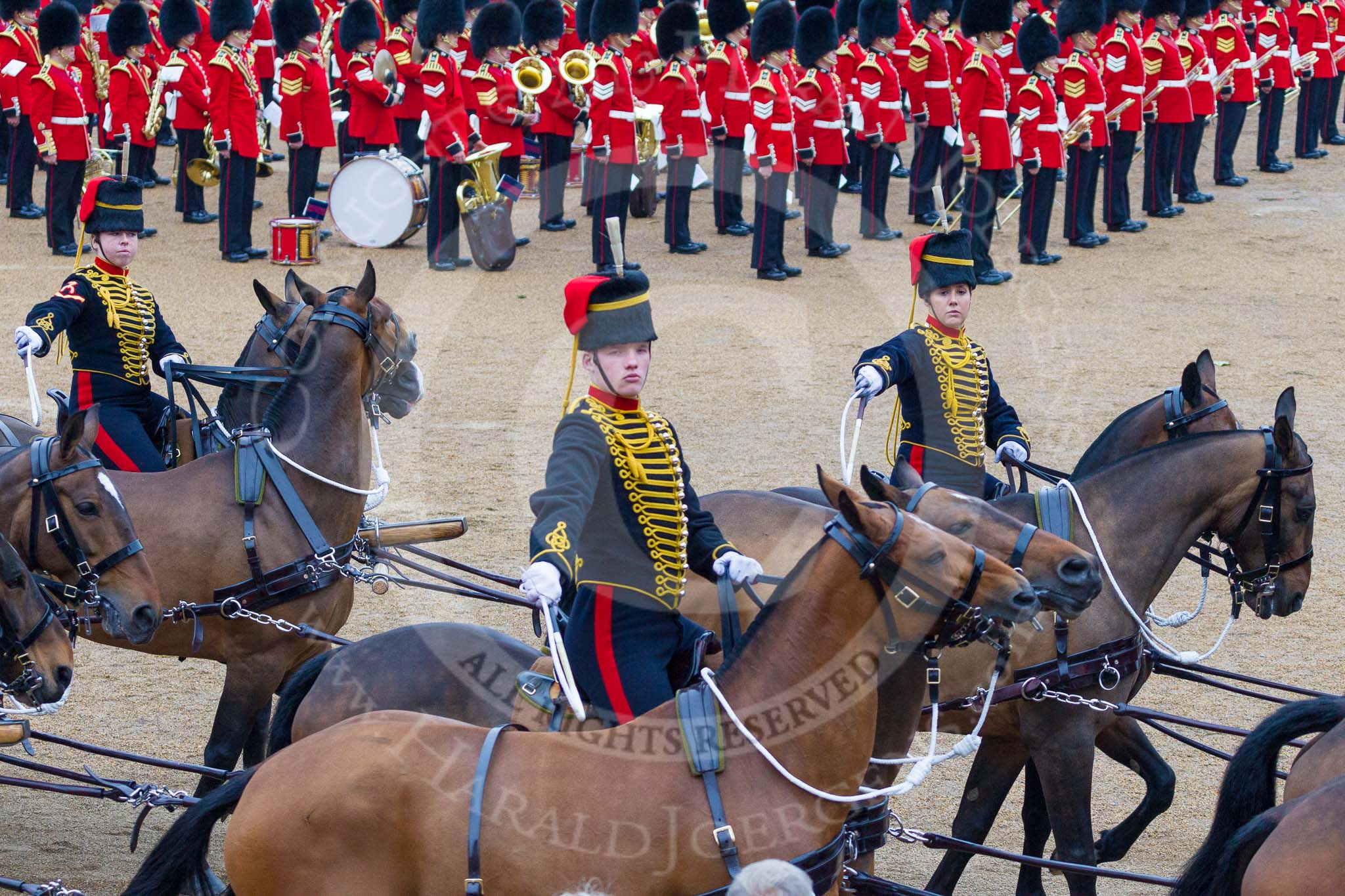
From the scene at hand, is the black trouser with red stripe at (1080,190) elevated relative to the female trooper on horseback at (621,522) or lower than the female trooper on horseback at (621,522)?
lower

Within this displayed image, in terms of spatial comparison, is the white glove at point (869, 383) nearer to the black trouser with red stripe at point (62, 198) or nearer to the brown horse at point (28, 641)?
the brown horse at point (28, 641)

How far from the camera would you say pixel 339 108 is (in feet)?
54.7

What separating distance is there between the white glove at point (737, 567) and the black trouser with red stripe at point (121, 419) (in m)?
2.62

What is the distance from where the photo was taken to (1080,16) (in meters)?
14.0

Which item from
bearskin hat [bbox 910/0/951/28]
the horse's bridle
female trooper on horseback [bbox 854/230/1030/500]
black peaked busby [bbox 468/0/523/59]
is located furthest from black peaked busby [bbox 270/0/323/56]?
the horse's bridle

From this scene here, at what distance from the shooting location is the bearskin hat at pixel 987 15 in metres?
14.0

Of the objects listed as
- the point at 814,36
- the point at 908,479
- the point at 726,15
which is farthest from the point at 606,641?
the point at 726,15

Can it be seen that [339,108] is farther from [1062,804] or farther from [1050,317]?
[1062,804]

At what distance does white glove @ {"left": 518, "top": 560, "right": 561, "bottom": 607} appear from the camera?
3.19 metres

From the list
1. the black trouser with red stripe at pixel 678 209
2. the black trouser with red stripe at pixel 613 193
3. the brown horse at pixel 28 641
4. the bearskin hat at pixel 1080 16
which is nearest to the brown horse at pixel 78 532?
the brown horse at pixel 28 641

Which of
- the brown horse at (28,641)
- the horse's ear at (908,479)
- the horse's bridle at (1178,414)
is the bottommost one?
the brown horse at (28,641)

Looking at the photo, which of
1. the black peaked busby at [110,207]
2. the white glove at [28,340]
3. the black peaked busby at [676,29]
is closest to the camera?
the white glove at [28,340]

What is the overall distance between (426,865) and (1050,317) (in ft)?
32.4

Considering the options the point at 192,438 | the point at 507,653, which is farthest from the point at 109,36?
the point at 507,653
